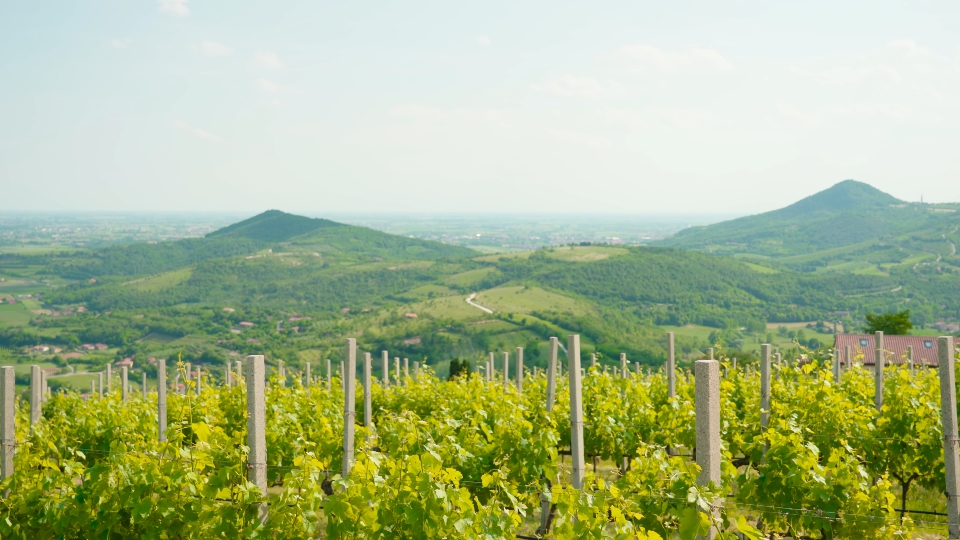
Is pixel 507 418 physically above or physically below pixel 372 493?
below

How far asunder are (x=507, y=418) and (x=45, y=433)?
5556 millimetres

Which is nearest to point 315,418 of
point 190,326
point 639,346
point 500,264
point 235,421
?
point 235,421

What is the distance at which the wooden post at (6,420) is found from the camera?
7020mm

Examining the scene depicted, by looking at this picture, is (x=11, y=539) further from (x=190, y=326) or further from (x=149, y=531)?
(x=190, y=326)

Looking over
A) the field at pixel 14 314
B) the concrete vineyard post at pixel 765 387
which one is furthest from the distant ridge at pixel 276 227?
the concrete vineyard post at pixel 765 387

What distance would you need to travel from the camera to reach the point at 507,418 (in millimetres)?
9008

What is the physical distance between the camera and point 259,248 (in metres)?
174

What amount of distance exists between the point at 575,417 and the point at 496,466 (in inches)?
74.3

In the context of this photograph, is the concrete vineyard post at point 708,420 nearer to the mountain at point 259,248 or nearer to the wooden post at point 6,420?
the wooden post at point 6,420

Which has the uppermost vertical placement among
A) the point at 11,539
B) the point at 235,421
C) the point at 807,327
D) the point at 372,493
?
the point at 372,493

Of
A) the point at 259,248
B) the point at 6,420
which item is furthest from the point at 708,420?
the point at 259,248

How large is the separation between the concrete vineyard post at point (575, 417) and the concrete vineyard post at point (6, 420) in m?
5.29

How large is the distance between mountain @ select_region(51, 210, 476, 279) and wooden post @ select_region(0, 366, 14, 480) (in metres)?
141

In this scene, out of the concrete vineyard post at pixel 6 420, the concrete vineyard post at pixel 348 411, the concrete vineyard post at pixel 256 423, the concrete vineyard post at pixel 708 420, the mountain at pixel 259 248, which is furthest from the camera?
the mountain at pixel 259 248
